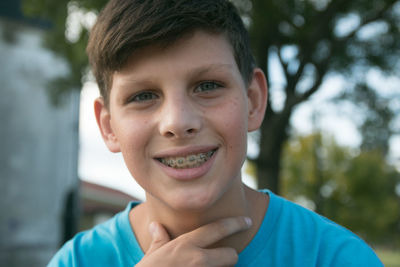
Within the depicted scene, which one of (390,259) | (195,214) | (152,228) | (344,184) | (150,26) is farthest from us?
(390,259)

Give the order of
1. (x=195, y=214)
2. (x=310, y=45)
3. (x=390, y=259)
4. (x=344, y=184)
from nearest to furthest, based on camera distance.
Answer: (x=195, y=214)
(x=310, y=45)
(x=344, y=184)
(x=390, y=259)

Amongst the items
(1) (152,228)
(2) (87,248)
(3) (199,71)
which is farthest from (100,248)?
(3) (199,71)

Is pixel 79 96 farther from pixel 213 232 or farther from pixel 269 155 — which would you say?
pixel 213 232

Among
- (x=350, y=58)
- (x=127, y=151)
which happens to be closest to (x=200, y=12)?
(x=127, y=151)

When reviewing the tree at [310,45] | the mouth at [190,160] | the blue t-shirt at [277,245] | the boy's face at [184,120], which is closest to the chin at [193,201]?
the boy's face at [184,120]

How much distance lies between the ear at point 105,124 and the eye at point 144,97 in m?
0.34

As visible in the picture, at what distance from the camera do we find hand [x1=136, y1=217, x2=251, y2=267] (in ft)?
5.96

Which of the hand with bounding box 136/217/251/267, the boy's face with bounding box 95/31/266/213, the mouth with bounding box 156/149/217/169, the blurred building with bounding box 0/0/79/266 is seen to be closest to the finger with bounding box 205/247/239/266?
the hand with bounding box 136/217/251/267

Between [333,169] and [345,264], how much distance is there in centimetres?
2599

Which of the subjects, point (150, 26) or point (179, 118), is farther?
point (150, 26)

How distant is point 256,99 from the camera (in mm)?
2234

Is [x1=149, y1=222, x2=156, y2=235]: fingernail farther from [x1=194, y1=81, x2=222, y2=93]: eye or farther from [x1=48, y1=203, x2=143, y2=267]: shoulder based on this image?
[x1=194, y1=81, x2=222, y2=93]: eye

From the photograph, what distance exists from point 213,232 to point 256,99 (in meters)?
0.71

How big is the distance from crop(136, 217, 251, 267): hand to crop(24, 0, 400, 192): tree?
Result: 623 cm
